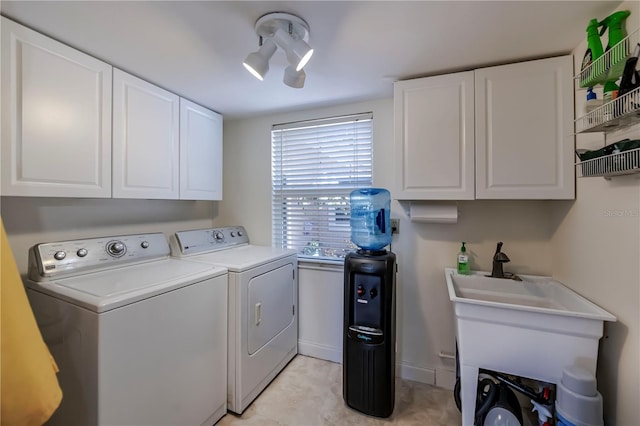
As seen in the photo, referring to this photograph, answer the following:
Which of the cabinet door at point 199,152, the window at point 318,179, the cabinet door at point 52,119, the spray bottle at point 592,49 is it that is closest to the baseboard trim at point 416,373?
the window at point 318,179

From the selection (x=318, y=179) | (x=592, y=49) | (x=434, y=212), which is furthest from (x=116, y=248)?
(x=592, y=49)

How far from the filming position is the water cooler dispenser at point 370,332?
5.53 feet

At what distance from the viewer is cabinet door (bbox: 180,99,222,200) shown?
2.11m

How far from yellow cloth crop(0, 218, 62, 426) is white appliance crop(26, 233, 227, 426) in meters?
0.18

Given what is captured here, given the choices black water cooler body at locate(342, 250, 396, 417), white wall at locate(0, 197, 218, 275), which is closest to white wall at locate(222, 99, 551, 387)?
black water cooler body at locate(342, 250, 396, 417)

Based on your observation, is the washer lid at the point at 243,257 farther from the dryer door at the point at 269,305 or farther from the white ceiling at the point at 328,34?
the white ceiling at the point at 328,34

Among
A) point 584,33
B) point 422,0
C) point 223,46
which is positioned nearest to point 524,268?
point 584,33

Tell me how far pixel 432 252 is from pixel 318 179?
3.63 ft

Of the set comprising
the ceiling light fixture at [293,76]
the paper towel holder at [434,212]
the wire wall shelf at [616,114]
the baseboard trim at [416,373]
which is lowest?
the baseboard trim at [416,373]

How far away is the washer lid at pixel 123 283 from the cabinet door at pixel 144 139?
0.50 meters

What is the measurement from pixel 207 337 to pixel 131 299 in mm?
537

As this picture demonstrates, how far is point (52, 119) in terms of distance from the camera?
4.50 ft

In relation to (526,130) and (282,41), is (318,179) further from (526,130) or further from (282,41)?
(526,130)

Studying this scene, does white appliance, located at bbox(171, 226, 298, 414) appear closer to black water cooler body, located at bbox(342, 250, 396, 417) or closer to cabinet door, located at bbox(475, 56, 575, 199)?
black water cooler body, located at bbox(342, 250, 396, 417)
